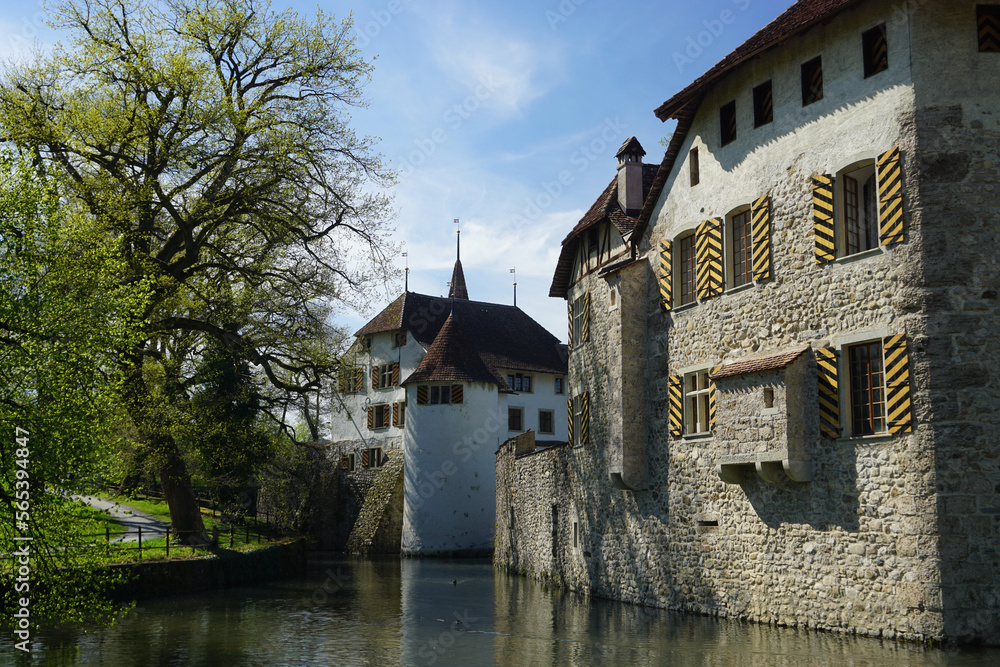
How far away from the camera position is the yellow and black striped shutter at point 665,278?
65.2ft

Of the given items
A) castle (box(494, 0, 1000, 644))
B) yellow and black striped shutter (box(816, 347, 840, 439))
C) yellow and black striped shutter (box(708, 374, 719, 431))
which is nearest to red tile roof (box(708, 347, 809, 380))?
castle (box(494, 0, 1000, 644))

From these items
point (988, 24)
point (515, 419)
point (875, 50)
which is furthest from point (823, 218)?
point (515, 419)

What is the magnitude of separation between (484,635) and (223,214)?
43.5 feet

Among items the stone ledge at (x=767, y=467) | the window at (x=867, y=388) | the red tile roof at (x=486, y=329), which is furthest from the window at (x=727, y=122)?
the red tile roof at (x=486, y=329)

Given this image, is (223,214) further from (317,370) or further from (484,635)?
(484,635)

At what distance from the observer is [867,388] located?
49.2 ft

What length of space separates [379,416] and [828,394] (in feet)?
105

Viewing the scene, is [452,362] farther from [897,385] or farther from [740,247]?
[897,385]

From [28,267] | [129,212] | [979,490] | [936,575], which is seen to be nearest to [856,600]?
[936,575]

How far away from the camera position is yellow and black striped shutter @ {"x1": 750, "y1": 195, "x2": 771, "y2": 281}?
16938 mm

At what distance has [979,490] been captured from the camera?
13625 millimetres

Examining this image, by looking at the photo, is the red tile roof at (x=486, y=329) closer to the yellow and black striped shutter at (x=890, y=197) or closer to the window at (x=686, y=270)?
the window at (x=686, y=270)

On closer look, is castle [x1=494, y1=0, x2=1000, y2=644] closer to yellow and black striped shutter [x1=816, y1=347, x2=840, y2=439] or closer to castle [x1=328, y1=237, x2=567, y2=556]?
yellow and black striped shutter [x1=816, y1=347, x2=840, y2=439]

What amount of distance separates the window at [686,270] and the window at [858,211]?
13.5 feet
